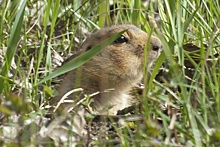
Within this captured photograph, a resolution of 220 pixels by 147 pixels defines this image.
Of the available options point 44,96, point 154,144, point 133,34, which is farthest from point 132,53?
point 154,144

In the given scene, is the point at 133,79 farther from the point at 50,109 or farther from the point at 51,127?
the point at 51,127

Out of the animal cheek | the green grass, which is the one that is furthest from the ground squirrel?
the green grass

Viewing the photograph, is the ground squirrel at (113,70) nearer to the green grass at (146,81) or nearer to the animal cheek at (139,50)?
the animal cheek at (139,50)

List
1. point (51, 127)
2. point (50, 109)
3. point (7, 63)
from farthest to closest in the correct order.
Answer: point (50, 109) < point (7, 63) < point (51, 127)

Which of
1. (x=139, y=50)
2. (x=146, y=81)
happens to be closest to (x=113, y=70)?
(x=139, y=50)

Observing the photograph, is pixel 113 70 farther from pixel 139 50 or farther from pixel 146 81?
pixel 146 81

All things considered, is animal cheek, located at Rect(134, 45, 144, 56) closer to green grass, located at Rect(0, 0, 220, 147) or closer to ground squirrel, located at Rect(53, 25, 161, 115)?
ground squirrel, located at Rect(53, 25, 161, 115)

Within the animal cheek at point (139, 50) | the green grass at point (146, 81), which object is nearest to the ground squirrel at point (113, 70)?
the animal cheek at point (139, 50)

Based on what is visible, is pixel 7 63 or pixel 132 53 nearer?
pixel 7 63
